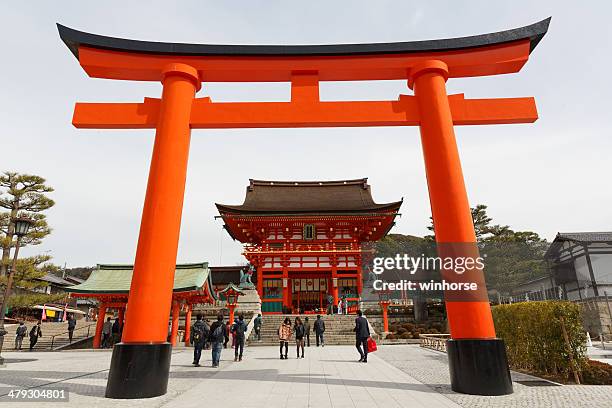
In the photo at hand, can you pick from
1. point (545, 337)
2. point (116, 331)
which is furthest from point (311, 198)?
point (545, 337)

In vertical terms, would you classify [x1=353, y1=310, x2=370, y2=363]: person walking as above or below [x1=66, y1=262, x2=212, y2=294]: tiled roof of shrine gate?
below

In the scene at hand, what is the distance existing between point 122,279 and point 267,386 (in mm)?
14656

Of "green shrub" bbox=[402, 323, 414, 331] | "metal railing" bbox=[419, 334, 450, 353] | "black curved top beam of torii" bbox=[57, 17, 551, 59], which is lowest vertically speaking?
"metal railing" bbox=[419, 334, 450, 353]

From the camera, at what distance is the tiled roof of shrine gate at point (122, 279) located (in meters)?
16.8

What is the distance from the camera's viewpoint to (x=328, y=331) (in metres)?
17.7

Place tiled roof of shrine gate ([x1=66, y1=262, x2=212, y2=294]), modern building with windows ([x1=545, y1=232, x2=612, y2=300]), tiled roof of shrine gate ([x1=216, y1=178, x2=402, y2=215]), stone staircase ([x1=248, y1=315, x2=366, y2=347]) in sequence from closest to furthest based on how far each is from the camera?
stone staircase ([x1=248, y1=315, x2=366, y2=347]) < tiled roof of shrine gate ([x1=66, y1=262, x2=212, y2=294]) < modern building with windows ([x1=545, y1=232, x2=612, y2=300]) < tiled roof of shrine gate ([x1=216, y1=178, x2=402, y2=215])

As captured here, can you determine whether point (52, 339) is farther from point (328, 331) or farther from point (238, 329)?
point (328, 331)

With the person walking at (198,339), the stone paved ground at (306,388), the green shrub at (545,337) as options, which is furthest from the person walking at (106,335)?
the green shrub at (545,337)

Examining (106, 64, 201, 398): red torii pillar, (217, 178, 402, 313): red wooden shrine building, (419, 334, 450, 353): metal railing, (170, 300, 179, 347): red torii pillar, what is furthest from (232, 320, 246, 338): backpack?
(217, 178, 402, 313): red wooden shrine building

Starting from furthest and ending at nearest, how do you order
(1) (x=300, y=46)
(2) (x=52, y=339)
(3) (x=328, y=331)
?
1. (2) (x=52, y=339)
2. (3) (x=328, y=331)
3. (1) (x=300, y=46)

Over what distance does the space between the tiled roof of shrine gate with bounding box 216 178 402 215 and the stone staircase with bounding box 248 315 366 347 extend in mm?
7365

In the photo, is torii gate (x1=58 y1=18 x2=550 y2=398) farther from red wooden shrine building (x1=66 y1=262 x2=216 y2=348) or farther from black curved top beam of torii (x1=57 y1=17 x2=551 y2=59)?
red wooden shrine building (x1=66 y1=262 x2=216 y2=348)

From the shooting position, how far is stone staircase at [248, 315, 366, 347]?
54.6 ft

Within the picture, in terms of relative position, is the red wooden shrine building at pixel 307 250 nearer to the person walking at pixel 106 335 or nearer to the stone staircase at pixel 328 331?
the stone staircase at pixel 328 331
